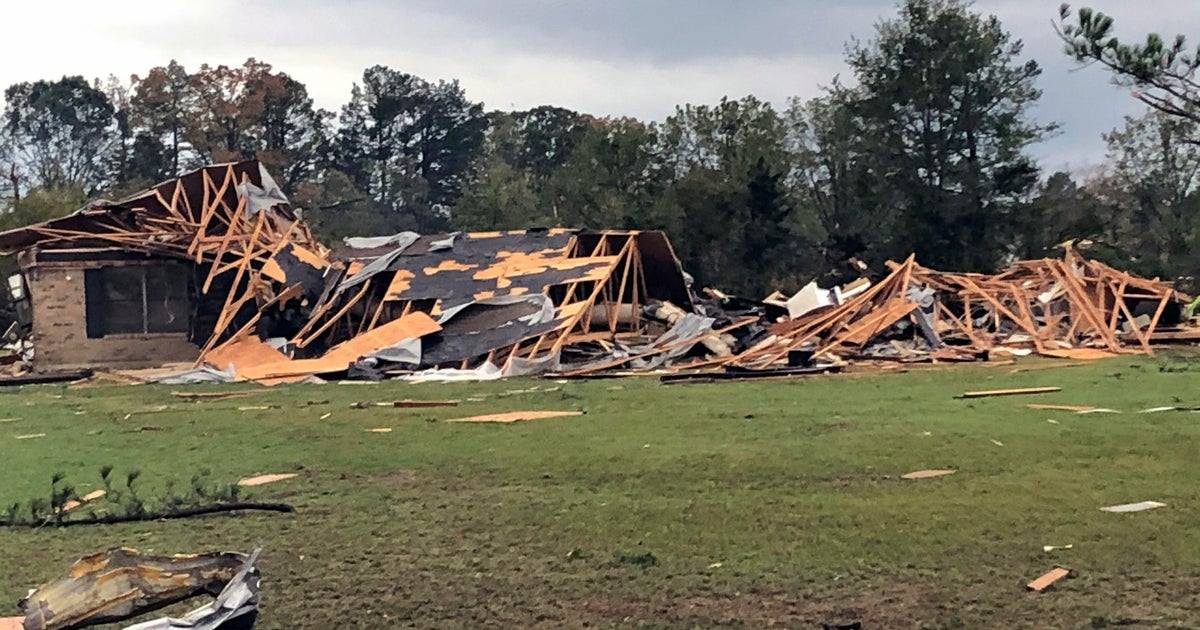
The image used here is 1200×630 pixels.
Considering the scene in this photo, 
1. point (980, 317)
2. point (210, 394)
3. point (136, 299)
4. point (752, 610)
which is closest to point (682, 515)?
point (752, 610)

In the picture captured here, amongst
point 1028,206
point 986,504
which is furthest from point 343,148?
point 986,504

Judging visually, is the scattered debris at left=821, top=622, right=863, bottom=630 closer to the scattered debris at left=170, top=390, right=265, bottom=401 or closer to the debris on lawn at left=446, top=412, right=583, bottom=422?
the debris on lawn at left=446, top=412, right=583, bottom=422

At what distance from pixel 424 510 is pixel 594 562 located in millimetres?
1573

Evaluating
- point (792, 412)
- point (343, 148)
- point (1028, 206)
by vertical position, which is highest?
point (343, 148)

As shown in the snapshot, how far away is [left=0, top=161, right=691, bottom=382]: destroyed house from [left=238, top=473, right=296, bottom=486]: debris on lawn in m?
11.4

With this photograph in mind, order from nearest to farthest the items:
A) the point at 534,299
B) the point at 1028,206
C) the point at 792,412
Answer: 1. the point at 792,412
2. the point at 534,299
3. the point at 1028,206

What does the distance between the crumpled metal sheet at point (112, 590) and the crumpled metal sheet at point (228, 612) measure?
9cm

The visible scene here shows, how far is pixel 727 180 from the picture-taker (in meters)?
42.8

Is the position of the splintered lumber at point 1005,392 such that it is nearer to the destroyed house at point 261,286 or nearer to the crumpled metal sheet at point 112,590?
the destroyed house at point 261,286

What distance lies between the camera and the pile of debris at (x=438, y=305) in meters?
18.9

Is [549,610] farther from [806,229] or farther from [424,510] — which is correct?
[806,229]

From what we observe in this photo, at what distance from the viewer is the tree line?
4034 centimetres

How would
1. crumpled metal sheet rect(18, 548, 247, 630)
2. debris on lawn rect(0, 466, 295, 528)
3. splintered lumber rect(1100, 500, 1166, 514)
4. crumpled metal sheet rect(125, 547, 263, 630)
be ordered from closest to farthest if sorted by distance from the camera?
crumpled metal sheet rect(125, 547, 263, 630) < crumpled metal sheet rect(18, 548, 247, 630) < splintered lumber rect(1100, 500, 1166, 514) < debris on lawn rect(0, 466, 295, 528)

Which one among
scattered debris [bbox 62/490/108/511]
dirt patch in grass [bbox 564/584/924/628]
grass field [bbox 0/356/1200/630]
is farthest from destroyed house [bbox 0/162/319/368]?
dirt patch in grass [bbox 564/584/924/628]
